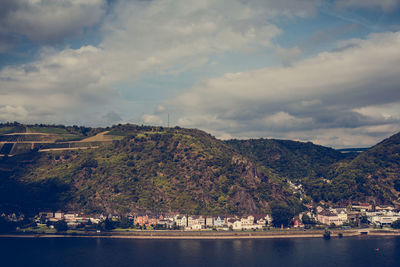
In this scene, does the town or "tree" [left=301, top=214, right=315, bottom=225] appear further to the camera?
"tree" [left=301, top=214, right=315, bottom=225]

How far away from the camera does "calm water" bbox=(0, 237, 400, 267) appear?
12312 centimetres

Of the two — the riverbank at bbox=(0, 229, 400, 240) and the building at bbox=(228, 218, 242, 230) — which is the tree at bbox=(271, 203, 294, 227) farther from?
the building at bbox=(228, 218, 242, 230)

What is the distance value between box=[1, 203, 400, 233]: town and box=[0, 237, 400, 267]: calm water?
16412 millimetres

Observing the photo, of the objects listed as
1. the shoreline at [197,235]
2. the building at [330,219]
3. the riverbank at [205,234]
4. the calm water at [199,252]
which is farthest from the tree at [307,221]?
the calm water at [199,252]

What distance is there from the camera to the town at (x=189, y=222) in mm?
180375

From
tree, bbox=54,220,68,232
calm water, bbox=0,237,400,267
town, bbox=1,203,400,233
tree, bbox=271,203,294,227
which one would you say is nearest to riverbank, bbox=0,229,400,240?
tree, bbox=54,220,68,232

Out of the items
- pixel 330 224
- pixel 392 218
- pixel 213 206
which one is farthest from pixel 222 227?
pixel 392 218

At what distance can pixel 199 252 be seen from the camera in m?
137

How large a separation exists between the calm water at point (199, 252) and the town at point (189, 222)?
53.8 feet

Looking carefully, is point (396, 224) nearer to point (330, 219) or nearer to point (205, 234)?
point (330, 219)

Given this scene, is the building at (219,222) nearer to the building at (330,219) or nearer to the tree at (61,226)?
the building at (330,219)

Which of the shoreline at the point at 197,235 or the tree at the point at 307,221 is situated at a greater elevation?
the tree at the point at 307,221

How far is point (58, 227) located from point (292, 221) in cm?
11314

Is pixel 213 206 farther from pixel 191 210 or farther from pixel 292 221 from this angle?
pixel 292 221
